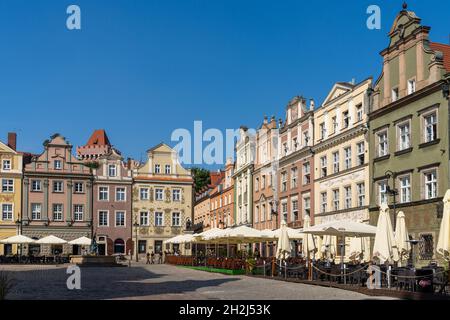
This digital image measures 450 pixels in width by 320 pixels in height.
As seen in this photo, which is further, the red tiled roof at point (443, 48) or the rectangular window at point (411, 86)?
the rectangular window at point (411, 86)

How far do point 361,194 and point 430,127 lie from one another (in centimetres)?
797

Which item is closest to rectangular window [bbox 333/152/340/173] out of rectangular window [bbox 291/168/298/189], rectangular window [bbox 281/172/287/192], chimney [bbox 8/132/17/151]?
rectangular window [bbox 291/168/298/189]

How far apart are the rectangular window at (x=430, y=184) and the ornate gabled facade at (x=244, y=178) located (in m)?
29.2

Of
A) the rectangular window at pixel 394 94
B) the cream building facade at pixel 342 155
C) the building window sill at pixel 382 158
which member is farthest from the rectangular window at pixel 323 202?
the rectangular window at pixel 394 94

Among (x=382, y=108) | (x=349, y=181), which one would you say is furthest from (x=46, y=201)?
(x=382, y=108)

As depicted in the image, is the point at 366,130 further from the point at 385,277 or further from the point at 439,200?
the point at 385,277

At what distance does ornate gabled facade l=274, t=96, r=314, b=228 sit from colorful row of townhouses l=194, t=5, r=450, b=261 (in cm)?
8

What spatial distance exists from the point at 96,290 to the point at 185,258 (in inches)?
1150

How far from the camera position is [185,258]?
52000mm

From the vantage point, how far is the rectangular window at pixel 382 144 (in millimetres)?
37331

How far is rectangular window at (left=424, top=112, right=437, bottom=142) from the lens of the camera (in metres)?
32.6

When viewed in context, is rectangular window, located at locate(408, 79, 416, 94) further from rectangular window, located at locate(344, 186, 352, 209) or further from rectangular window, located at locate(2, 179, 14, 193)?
rectangular window, located at locate(2, 179, 14, 193)

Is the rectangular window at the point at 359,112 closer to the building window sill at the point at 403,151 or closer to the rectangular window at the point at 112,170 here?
the building window sill at the point at 403,151

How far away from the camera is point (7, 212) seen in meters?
66.7
